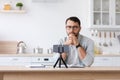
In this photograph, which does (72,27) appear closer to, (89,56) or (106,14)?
(89,56)

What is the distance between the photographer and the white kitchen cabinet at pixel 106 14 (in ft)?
18.2

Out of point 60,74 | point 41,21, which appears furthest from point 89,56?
point 41,21

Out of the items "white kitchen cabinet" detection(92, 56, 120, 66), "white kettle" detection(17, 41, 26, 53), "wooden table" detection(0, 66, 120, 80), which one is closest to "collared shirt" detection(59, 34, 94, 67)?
"wooden table" detection(0, 66, 120, 80)

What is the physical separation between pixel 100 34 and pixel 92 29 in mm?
210

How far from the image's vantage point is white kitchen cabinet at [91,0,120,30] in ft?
18.2

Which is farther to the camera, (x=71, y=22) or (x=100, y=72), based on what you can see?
(x=71, y=22)

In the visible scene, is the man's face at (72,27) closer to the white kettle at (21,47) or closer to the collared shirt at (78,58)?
the collared shirt at (78,58)

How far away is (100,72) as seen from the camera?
2.94 m

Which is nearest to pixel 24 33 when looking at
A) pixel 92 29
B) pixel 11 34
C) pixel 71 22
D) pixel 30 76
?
pixel 11 34

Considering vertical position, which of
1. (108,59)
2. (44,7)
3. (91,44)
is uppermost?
(44,7)

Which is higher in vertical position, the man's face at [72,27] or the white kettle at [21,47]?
the man's face at [72,27]

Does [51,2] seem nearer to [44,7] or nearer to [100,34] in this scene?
[44,7]

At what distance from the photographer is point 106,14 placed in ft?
18.5

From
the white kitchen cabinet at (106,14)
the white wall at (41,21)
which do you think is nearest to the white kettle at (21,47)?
the white wall at (41,21)
